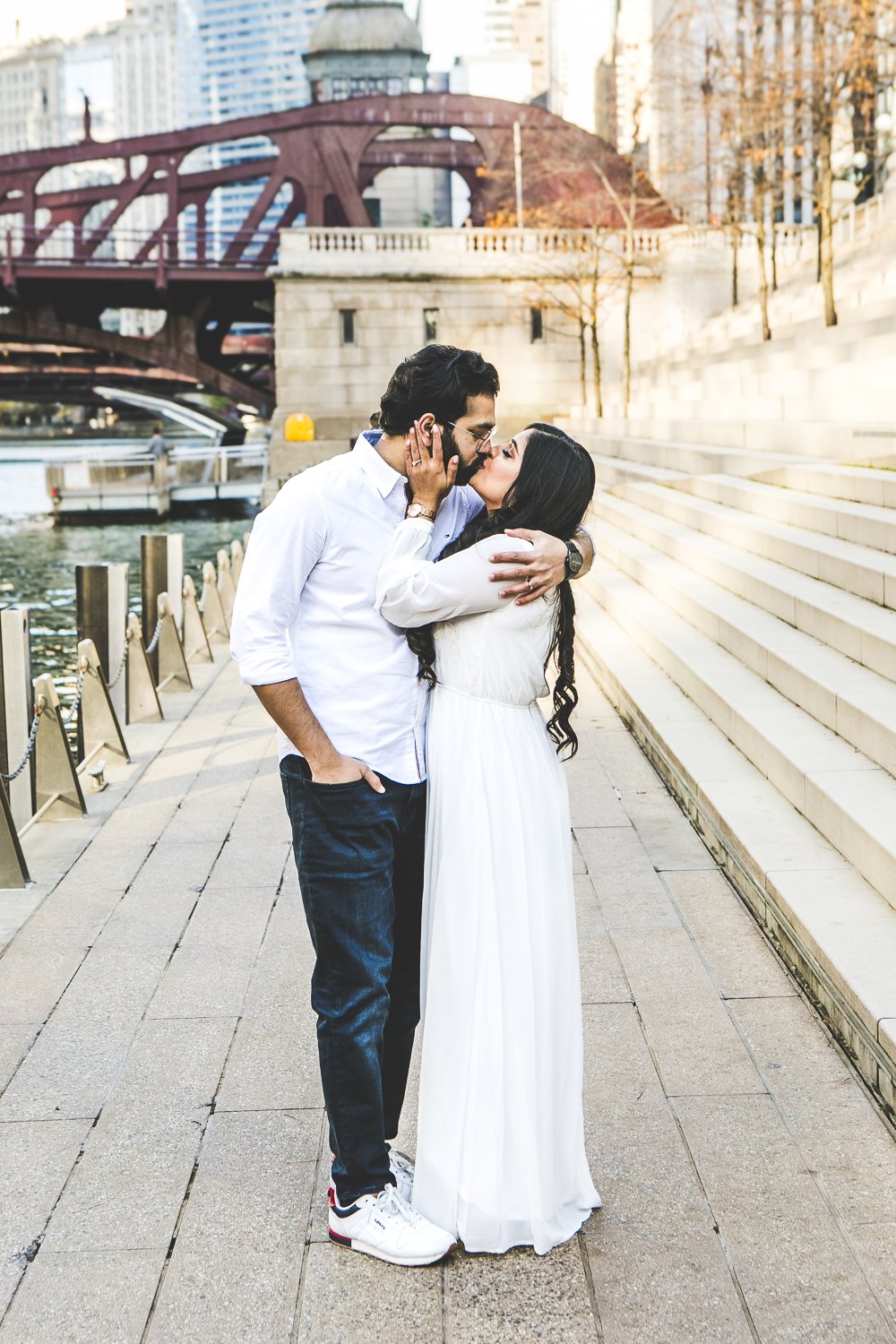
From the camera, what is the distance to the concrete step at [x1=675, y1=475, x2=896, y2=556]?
26.6 ft

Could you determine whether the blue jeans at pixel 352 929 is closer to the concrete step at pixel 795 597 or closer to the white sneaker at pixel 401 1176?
the white sneaker at pixel 401 1176

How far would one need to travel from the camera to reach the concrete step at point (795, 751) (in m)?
4.91

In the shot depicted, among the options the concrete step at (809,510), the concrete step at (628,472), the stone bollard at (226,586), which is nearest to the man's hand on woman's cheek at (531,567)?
the concrete step at (809,510)

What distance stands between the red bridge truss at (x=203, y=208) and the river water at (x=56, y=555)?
23.1 feet

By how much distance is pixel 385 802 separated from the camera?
3.02 m

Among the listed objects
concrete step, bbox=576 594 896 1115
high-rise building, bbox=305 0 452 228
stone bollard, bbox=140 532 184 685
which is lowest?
concrete step, bbox=576 594 896 1115

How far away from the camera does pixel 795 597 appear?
7.77 metres

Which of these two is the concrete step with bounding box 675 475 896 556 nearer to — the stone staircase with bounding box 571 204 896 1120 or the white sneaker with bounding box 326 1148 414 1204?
the stone staircase with bounding box 571 204 896 1120

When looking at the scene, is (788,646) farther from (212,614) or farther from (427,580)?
(212,614)

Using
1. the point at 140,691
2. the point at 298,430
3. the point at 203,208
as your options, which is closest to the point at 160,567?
the point at 140,691

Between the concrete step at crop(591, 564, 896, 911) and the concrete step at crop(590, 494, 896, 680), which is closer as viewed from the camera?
the concrete step at crop(591, 564, 896, 911)

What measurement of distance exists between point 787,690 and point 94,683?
409cm

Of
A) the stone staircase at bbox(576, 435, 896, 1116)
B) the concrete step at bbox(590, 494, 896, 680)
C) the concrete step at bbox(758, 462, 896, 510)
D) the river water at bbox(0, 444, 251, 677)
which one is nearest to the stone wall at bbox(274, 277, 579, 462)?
the river water at bbox(0, 444, 251, 677)

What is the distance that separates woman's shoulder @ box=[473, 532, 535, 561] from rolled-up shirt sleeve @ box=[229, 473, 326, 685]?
0.35 meters
